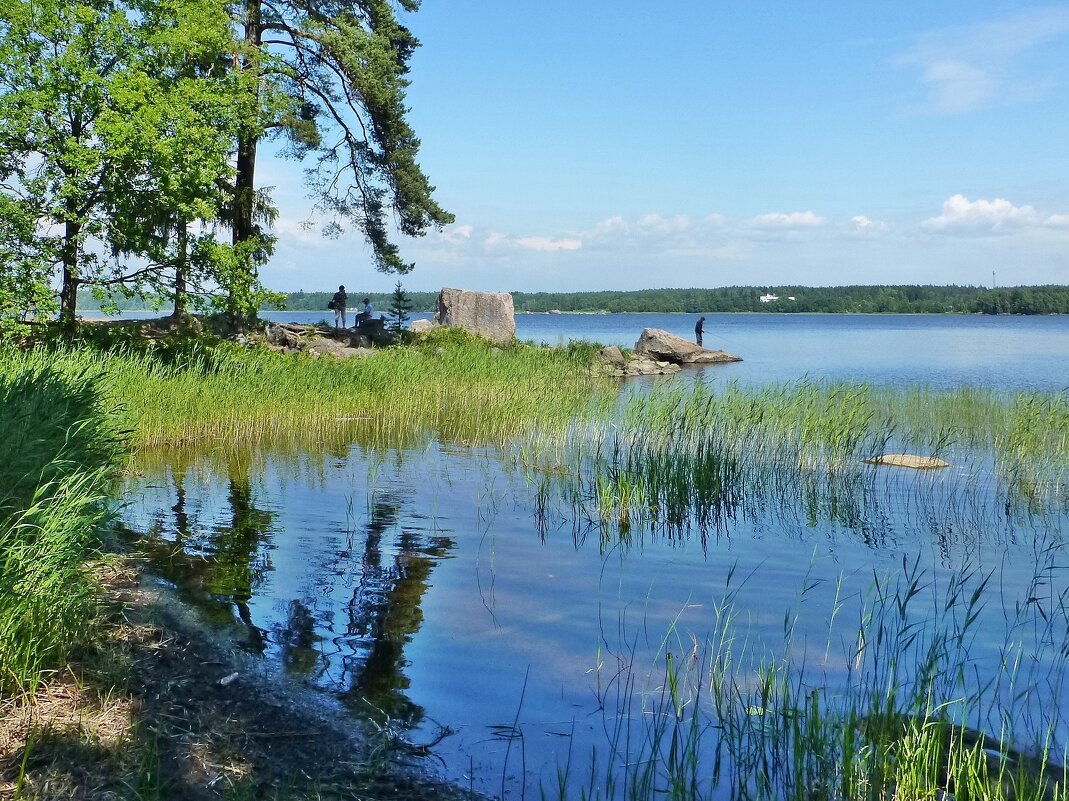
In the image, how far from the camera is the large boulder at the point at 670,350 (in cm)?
4012

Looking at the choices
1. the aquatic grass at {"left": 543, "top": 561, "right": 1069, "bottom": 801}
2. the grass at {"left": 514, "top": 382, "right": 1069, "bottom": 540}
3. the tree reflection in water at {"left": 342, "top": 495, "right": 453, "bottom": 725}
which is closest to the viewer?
the aquatic grass at {"left": 543, "top": 561, "right": 1069, "bottom": 801}

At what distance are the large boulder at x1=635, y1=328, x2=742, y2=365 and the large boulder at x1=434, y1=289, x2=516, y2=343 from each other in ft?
23.7

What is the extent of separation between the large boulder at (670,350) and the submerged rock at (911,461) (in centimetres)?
2666

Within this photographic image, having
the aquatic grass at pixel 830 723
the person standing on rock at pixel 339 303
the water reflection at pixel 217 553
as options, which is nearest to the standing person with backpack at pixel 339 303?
the person standing on rock at pixel 339 303

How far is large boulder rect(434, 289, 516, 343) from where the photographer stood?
1396 inches

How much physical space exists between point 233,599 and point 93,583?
1.16 m

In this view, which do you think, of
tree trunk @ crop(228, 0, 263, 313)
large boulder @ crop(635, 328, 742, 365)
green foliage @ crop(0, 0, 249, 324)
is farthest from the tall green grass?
large boulder @ crop(635, 328, 742, 365)

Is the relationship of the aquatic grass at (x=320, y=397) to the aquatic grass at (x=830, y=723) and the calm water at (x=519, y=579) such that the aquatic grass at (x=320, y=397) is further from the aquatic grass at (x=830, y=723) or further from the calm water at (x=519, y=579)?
the aquatic grass at (x=830, y=723)

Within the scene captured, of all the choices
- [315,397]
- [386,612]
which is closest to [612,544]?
[386,612]

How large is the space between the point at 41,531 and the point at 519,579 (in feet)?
12.5

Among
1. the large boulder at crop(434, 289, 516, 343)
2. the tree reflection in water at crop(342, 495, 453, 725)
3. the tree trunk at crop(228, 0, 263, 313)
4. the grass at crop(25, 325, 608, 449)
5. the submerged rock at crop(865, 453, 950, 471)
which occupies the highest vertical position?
the tree trunk at crop(228, 0, 263, 313)

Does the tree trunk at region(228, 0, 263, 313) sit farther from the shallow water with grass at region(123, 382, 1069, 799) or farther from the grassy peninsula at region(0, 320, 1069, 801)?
the shallow water with grass at region(123, 382, 1069, 799)

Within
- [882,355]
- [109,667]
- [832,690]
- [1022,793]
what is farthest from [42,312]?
[882,355]

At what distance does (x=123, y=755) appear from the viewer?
4129 millimetres
